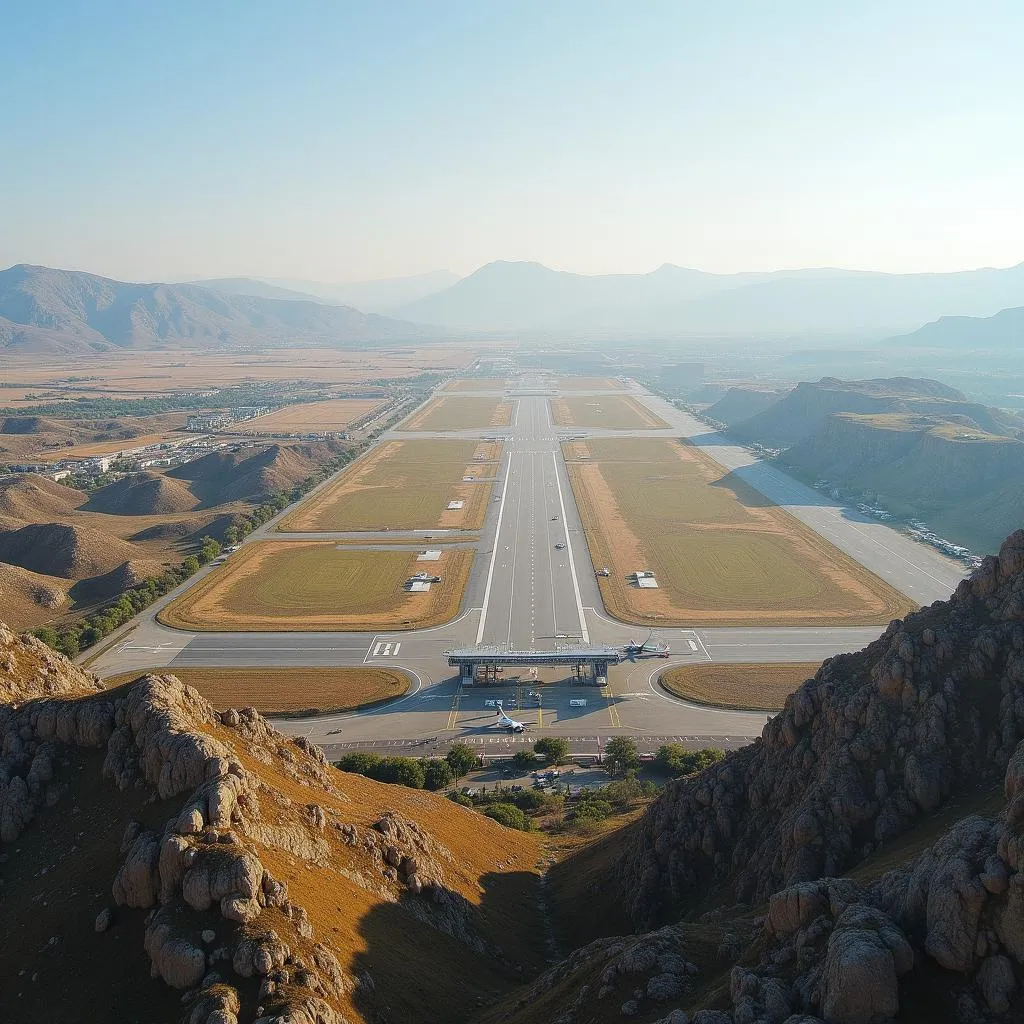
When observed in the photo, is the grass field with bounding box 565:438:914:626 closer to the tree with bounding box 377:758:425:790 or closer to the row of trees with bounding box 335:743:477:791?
the row of trees with bounding box 335:743:477:791

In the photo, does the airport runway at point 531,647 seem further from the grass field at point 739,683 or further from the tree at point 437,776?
the tree at point 437,776

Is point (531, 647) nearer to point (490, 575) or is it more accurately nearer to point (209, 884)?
point (490, 575)

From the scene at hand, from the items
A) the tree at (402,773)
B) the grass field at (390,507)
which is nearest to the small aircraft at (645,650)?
the tree at (402,773)

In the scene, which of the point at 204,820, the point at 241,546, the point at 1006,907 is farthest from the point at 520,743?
the point at 241,546

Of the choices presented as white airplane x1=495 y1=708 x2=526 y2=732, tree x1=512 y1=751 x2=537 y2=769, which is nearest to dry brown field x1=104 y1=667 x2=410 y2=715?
white airplane x1=495 y1=708 x2=526 y2=732

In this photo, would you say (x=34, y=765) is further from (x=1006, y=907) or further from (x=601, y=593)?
(x=601, y=593)

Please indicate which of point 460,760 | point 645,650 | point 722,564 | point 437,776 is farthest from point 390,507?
point 437,776

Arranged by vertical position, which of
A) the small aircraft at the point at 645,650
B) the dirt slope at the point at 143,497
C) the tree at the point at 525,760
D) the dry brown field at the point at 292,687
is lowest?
the tree at the point at 525,760
